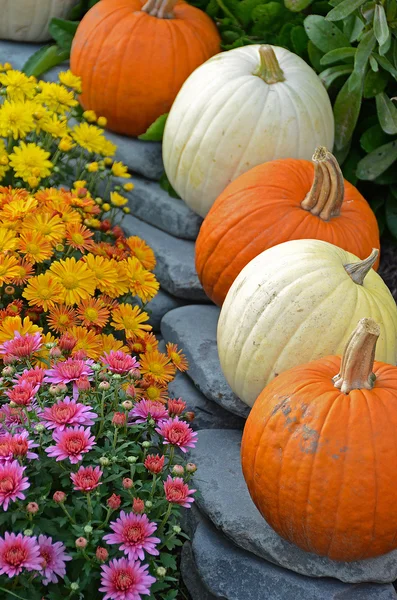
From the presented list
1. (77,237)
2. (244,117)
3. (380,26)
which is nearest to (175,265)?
(244,117)

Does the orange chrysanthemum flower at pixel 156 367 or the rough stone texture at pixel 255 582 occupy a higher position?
the orange chrysanthemum flower at pixel 156 367

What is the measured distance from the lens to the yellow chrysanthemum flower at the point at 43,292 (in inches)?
83.4

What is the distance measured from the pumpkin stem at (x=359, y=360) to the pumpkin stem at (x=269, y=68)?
1301 mm

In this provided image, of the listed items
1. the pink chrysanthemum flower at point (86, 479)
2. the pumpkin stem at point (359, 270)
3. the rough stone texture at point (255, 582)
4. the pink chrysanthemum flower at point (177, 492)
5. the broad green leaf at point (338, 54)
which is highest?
the broad green leaf at point (338, 54)

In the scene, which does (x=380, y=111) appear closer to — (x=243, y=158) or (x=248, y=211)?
(x=243, y=158)

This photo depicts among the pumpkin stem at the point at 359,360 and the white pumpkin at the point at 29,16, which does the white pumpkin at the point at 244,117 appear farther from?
the white pumpkin at the point at 29,16

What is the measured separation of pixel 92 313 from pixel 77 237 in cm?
24

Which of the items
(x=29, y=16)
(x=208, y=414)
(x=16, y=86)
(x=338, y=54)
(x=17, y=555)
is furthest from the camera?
(x=29, y=16)

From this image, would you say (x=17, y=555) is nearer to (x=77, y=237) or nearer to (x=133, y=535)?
(x=133, y=535)

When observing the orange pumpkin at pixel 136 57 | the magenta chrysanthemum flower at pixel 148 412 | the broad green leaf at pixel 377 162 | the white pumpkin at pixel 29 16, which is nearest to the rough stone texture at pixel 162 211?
the orange pumpkin at pixel 136 57

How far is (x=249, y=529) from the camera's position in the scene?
6.61 feet

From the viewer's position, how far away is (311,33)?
2990mm

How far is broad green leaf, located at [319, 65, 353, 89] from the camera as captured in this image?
2.99 meters

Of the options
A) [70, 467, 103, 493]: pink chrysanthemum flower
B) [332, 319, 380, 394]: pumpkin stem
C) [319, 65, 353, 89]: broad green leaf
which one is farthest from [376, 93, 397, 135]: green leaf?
[70, 467, 103, 493]: pink chrysanthemum flower
